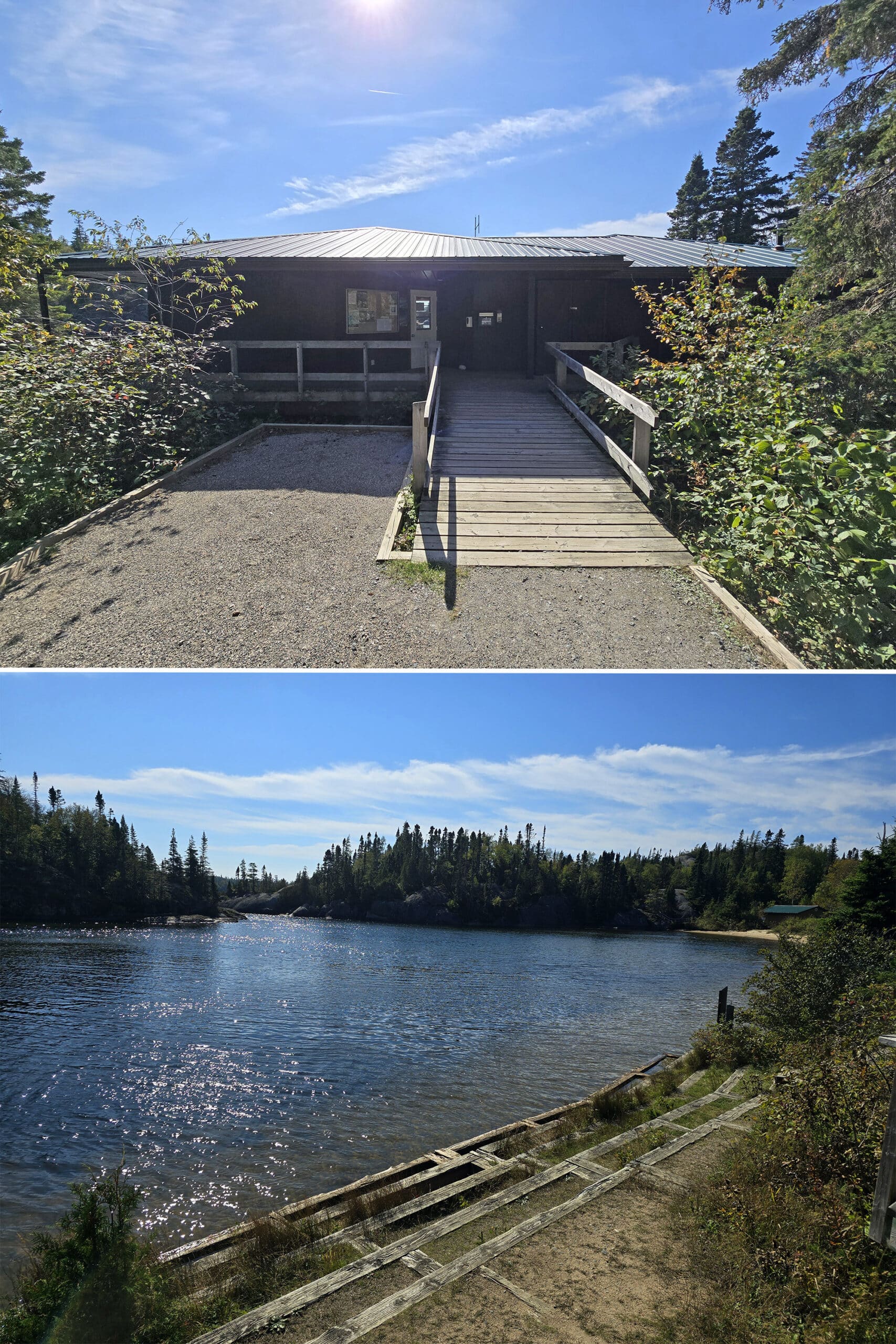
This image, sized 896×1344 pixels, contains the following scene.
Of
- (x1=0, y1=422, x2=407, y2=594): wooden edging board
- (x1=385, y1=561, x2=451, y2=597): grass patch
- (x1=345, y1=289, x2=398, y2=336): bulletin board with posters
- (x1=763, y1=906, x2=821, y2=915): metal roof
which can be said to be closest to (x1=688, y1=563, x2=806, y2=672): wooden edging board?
(x1=385, y1=561, x2=451, y2=597): grass patch

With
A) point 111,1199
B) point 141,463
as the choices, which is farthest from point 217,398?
point 111,1199

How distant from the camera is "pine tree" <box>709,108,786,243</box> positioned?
129ft

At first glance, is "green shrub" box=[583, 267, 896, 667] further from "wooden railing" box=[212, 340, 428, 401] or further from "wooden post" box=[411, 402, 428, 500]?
"wooden railing" box=[212, 340, 428, 401]

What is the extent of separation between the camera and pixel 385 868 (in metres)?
73.7

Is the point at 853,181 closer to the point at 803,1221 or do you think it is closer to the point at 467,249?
the point at 467,249

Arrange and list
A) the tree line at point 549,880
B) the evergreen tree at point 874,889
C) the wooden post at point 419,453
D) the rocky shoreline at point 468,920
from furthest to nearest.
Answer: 1. the rocky shoreline at point 468,920
2. the tree line at point 549,880
3. the evergreen tree at point 874,889
4. the wooden post at point 419,453

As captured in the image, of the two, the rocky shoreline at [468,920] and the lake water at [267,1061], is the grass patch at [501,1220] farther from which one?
the rocky shoreline at [468,920]

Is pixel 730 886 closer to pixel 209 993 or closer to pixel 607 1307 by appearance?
pixel 209 993

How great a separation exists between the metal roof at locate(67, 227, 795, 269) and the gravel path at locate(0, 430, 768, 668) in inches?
366

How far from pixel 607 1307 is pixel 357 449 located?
1146 cm

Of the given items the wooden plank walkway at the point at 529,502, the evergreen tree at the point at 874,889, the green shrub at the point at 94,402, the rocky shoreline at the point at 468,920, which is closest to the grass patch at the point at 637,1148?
the wooden plank walkway at the point at 529,502

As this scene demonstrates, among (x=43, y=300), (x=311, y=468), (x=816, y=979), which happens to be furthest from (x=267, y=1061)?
(x=43, y=300)

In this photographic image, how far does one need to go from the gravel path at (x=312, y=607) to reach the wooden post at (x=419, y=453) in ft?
1.55

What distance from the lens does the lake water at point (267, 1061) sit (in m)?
9.02
